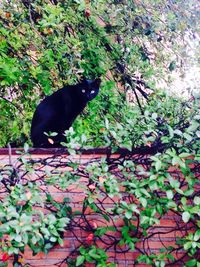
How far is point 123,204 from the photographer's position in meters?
2.78

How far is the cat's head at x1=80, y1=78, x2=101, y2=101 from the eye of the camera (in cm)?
473

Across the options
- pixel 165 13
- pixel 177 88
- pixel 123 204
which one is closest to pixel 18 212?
pixel 123 204

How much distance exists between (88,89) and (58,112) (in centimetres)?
64

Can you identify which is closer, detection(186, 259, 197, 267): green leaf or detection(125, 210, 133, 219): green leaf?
detection(125, 210, 133, 219): green leaf

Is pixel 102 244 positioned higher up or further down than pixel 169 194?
further down

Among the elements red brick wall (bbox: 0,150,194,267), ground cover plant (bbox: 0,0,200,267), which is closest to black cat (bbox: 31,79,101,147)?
ground cover plant (bbox: 0,0,200,267)

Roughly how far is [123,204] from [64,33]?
304 centimetres

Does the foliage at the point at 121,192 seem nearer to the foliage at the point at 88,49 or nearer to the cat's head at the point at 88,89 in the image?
the cat's head at the point at 88,89

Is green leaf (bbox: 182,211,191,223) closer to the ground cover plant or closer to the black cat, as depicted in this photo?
the ground cover plant

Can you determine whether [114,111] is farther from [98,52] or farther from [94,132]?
[98,52]

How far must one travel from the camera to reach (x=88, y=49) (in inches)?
217

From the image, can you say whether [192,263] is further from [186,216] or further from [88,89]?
[88,89]

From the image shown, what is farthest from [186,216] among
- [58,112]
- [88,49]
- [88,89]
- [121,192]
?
[88,49]

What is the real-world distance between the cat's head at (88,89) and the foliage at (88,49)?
26 cm
